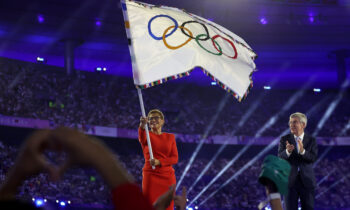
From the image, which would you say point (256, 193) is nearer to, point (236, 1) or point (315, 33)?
point (315, 33)

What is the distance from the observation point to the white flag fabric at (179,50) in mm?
4562

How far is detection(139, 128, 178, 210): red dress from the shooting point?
17.6 ft

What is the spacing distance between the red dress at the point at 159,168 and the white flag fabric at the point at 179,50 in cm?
105

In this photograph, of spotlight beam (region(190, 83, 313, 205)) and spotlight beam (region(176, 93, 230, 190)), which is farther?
spotlight beam (region(176, 93, 230, 190))

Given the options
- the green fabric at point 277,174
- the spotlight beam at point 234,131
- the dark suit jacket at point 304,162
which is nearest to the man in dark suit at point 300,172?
the dark suit jacket at point 304,162

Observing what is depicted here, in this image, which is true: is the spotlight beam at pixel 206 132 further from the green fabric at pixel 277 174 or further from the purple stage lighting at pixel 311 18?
the green fabric at pixel 277 174

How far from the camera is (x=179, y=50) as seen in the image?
15.7 feet

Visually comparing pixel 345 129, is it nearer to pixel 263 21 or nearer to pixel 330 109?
pixel 330 109

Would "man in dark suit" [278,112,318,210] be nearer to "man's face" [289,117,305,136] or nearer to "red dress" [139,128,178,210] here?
"man's face" [289,117,305,136]

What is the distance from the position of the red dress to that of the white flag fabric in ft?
3.46

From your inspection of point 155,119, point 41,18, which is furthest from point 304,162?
point 41,18

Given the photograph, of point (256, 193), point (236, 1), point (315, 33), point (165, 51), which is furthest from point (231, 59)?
point (256, 193)

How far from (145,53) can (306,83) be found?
25.7 m

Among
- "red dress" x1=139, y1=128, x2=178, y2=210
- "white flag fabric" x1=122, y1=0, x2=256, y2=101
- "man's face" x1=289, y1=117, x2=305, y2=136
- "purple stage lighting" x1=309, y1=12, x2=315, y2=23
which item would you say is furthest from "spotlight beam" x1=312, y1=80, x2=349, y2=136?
"white flag fabric" x1=122, y1=0, x2=256, y2=101
